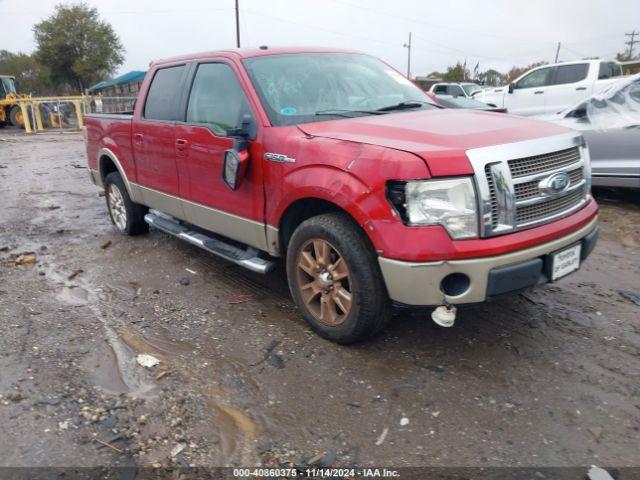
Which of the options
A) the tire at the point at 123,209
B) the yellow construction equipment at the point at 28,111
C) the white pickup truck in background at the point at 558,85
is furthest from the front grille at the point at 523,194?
Result: the yellow construction equipment at the point at 28,111

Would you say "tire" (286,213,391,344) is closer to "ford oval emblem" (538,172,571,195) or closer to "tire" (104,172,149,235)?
"ford oval emblem" (538,172,571,195)

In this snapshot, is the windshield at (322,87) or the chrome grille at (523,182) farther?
the windshield at (322,87)

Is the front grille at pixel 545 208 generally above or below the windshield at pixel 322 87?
below

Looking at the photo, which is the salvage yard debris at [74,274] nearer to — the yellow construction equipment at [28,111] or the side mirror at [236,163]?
the side mirror at [236,163]

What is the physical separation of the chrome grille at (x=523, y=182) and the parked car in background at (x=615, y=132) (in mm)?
3602

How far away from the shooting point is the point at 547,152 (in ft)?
9.90

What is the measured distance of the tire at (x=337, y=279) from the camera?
10.0 ft

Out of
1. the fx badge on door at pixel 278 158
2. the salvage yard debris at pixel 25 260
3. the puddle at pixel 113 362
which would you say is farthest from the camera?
the salvage yard debris at pixel 25 260

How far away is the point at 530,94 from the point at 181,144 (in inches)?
437

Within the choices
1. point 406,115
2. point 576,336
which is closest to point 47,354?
point 406,115

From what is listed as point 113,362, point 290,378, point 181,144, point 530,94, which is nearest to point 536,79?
point 530,94

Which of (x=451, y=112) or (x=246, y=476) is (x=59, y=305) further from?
(x=451, y=112)

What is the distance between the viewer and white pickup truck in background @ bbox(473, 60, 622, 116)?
12156mm

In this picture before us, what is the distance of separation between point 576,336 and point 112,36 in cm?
5287
